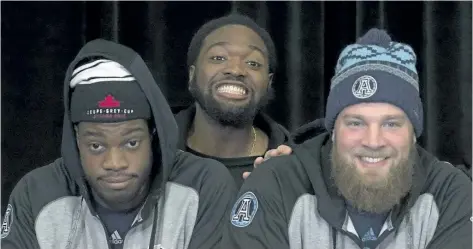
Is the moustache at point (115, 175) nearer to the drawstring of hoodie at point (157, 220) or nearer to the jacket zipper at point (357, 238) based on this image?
the drawstring of hoodie at point (157, 220)

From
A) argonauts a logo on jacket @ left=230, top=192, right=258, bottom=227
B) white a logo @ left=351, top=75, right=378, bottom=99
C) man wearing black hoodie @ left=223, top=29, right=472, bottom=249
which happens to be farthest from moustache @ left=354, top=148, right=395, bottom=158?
argonauts a logo on jacket @ left=230, top=192, right=258, bottom=227

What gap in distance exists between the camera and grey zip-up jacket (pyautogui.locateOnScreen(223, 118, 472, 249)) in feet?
5.38

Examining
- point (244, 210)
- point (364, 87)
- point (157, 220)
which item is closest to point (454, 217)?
point (364, 87)

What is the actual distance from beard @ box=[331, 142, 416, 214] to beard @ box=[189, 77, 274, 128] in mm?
611

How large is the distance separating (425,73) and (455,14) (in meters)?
0.22

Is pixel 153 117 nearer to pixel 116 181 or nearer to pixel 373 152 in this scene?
pixel 116 181

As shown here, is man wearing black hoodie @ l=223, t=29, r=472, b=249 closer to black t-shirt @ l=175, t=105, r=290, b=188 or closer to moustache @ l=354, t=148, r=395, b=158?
moustache @ l=354, t=148, r=395, b=158

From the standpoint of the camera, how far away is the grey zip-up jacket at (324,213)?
1.64 m

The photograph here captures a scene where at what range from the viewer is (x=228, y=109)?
2305mm

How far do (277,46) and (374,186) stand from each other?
1011 millimetres

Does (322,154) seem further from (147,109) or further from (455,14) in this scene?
(455,14)

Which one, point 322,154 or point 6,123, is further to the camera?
point 6,123

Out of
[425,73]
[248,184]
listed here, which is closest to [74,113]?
[248,184]

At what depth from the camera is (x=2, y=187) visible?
264cm
